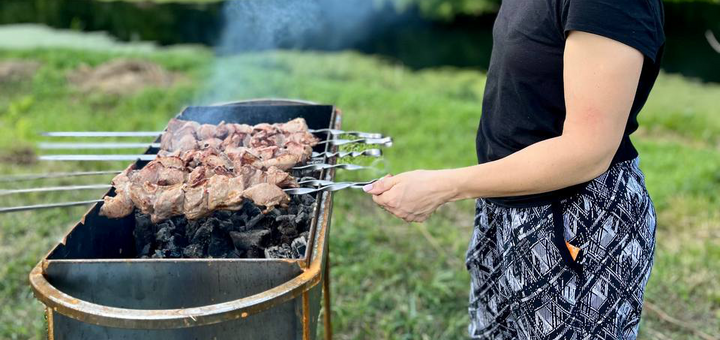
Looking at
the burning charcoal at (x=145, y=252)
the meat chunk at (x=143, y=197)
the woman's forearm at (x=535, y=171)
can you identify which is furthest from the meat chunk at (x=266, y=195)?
the woman's forearm at (x=535, y=171)

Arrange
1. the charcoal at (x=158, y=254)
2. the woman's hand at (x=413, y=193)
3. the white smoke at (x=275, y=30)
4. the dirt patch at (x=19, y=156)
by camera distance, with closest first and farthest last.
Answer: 1. the woman's hand at (x=413, y=193)
2. the charcoal at (x=158, y=254)
3. the white smoke at (x=275, y=30)
4. the dirt patch at (x=19, y=156)

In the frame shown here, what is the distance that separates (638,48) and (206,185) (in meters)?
1.34

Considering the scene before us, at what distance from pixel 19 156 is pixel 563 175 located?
5820 millimetres

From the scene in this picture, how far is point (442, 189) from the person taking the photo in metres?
1.75

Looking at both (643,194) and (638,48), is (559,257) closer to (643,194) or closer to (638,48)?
(643,194)

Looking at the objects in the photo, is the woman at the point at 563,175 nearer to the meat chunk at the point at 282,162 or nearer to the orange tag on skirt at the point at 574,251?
the orange tag on skirt at the point at 574,251

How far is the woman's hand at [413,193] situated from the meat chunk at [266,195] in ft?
1.07

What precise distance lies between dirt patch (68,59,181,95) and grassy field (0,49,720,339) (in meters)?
0.26

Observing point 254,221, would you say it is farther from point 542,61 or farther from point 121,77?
point 121,77

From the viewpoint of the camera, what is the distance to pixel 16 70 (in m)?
8.80

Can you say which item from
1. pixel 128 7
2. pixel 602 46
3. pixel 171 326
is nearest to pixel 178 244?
pixel 171 326

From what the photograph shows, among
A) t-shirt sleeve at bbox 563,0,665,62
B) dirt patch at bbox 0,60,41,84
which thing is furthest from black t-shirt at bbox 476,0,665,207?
dirt patch at bbox 0,60,41,84

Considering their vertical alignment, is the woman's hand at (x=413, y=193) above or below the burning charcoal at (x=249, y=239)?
above

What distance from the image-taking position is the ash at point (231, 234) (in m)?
1.94
